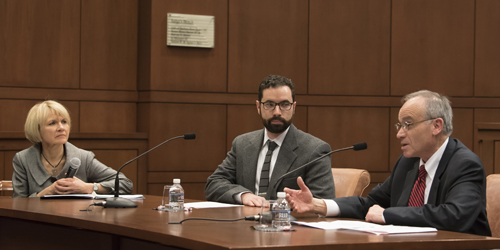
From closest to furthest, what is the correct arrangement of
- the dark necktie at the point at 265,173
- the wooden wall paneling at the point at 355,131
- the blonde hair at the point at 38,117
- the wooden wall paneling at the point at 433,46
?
the dark necktie at the point at 265,173 → the blonde hair at the point at 38,117 → the wooden wall paneling at the point at 355,131 → the wooden wall paneling at the point at 433,46

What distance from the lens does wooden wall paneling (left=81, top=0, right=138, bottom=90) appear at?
6.59 meters

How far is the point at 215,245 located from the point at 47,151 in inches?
104

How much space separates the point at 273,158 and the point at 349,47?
354 cm

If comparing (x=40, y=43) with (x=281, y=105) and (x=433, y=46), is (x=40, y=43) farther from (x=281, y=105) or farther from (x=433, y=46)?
(x=433, y=46)

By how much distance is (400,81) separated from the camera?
721 cm

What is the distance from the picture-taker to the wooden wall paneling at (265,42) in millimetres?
6742

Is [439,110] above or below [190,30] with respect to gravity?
below

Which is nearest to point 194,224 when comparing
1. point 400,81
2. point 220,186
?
point 220,186

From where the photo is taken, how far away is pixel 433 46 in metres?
7.27

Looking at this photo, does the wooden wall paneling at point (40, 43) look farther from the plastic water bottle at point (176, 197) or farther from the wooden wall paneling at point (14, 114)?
the plastic water bottle at point (176, 197)

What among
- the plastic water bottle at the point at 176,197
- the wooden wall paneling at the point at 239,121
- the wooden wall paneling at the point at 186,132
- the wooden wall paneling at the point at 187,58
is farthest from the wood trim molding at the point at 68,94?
the plastic water bottle at the point at 176,197

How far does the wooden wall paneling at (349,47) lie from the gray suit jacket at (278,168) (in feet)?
10.3

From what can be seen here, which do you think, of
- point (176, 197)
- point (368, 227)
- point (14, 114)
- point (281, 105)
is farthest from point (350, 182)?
point (14, 114)

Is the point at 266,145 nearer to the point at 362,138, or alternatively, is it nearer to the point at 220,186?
the point at 220,186
